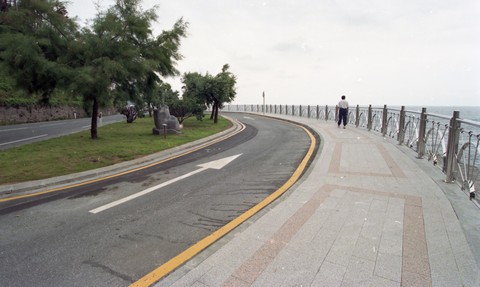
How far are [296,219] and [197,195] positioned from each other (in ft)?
7.28

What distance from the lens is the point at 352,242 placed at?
3.59 metres

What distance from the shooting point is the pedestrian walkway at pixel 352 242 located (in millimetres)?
2910

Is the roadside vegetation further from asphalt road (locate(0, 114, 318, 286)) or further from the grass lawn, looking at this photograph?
asphalt road (locate(0, 114, 318, 286))

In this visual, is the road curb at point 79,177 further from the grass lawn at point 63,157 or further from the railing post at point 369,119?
the railing post at point 369,119

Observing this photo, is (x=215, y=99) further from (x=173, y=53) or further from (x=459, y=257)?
(x=459, y=257)

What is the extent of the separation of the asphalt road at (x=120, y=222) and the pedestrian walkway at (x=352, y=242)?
1.86ft

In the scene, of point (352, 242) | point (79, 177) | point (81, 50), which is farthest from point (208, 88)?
point (352, 242)

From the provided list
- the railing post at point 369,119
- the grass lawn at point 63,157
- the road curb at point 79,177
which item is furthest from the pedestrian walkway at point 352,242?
the railing post at point 369,119

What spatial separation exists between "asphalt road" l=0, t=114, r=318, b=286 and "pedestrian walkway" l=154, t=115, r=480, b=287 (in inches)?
22.3

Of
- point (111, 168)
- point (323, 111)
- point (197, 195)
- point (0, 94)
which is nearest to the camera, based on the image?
point (197, 195)

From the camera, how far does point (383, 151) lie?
9.48 metres

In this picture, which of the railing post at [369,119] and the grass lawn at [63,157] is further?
the railing post at [369,119]

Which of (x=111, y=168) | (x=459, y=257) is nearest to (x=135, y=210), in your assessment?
(x=111, y=168)

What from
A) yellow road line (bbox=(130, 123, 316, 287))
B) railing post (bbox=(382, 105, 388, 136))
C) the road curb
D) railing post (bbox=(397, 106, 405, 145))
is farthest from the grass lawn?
railing post (bbox=(382, 105, 388, 136))
